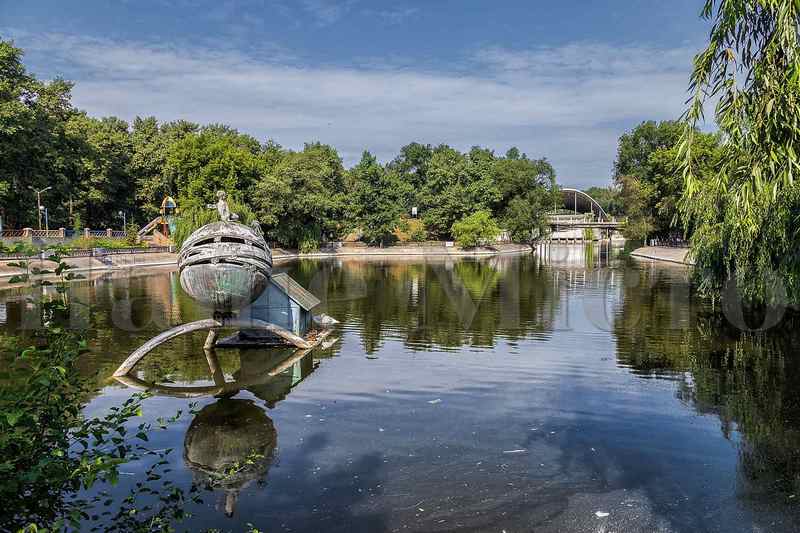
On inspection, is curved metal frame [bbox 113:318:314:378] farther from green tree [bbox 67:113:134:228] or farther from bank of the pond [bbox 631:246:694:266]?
green tree [bbox 67:113:134:228]

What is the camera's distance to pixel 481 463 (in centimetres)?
848

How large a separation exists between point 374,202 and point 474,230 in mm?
13867

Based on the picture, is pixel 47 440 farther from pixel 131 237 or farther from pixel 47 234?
pixel 131 237

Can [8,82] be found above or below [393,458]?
above

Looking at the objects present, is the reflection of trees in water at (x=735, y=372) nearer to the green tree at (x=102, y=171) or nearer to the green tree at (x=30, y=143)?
the green tree at (x=30, y=143)

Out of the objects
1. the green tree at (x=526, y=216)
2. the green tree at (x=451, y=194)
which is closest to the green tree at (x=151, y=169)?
the green tree at (x=451, y=194)

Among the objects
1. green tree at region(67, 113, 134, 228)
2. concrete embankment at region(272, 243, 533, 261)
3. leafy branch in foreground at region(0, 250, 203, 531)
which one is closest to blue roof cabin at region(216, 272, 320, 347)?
leafy branch in foreground at region(0, 250, 203, 531)

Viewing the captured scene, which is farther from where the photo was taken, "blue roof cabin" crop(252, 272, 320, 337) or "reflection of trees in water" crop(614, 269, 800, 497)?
"blue roof cabin" crop(252, 272, 320, 337)

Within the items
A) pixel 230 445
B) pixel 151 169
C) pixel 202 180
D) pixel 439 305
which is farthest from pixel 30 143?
pixel 230 445

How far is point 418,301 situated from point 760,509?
2125 cm

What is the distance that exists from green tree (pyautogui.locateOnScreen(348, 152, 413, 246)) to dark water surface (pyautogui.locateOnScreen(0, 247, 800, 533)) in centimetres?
5880

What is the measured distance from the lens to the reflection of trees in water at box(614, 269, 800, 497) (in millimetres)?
8547

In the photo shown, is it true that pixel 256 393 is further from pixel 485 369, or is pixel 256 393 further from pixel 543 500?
pixel 543 500

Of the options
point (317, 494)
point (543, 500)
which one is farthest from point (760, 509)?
point (317, 494)
